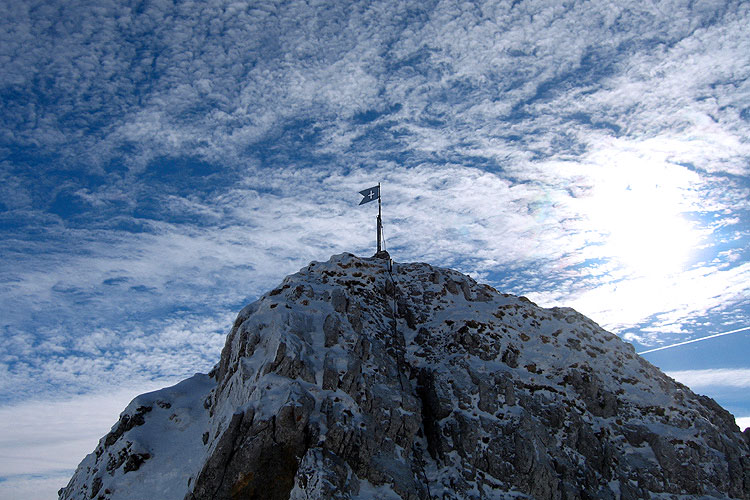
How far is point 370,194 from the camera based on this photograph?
76.9m

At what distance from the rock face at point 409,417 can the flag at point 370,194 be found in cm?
1495

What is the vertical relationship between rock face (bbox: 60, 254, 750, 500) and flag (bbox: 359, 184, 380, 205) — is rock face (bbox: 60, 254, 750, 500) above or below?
below

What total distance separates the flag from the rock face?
14954 millimetres

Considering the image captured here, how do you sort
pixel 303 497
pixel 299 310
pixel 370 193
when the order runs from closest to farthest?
pixel 303 497 < pixel 299 310 < pixel 370 193

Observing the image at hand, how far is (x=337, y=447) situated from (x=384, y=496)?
5.10 m

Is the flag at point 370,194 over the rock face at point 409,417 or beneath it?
over

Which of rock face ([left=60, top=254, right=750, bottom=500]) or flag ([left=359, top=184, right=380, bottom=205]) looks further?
flag ([left=359, top=184, right=380, bottom=205])

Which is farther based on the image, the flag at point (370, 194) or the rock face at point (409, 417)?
the flag at point (370, 194)

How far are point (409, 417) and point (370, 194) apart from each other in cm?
3646

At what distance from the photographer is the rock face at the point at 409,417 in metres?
42.3

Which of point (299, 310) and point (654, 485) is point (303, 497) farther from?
point (654, 485)

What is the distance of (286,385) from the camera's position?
148ft

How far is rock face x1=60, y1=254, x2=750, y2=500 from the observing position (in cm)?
4231

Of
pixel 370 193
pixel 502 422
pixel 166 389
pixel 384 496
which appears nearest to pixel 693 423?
pixel 502 422
